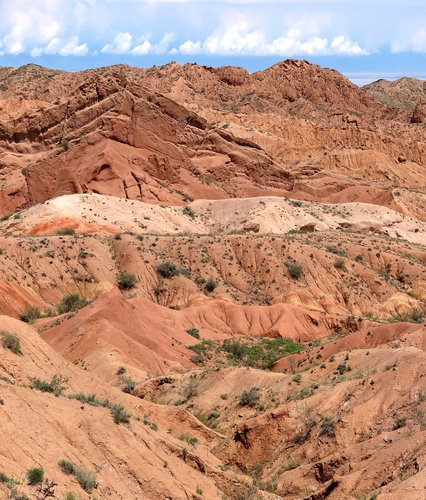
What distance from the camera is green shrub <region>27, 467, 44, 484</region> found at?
→ 12.5m

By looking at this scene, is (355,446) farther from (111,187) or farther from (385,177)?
Result: (385,177)

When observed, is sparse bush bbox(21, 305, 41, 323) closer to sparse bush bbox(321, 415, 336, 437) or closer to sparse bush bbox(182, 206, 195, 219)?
sparse bush bbox(321, 415, 336, 437)

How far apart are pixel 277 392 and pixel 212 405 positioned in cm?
315

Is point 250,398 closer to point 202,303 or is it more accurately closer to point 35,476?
point 35,476

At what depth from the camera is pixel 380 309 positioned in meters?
60.6

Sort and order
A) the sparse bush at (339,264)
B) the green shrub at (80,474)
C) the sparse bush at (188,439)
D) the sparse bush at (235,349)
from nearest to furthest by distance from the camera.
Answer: the green shrub at (80,474) < the sparse bush at (188,439) < the sparse bush at (235,349) < the sparse bush at (339,264)

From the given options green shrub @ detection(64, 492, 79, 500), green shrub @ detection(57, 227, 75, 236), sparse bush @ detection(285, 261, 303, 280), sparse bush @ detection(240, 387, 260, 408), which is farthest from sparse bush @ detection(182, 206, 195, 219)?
green shrub @ detection(64, 492, 79, 500)

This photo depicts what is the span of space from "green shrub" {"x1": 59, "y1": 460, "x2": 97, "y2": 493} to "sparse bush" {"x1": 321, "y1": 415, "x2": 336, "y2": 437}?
369 inches

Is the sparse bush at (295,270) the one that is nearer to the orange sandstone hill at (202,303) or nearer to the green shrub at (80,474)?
the orange sandstone hill at (202,303)

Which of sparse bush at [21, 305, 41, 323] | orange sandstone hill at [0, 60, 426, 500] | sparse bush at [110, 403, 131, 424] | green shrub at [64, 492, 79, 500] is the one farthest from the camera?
sparse bush at [21, 305, 41, 323]

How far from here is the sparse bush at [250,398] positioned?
2743 cm

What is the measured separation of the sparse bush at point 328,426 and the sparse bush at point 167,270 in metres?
37.0

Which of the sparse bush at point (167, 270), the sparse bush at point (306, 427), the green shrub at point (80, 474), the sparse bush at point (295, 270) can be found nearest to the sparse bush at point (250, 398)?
the sparse bush at point (306, 427)

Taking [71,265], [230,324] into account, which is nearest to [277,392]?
[230,324]
